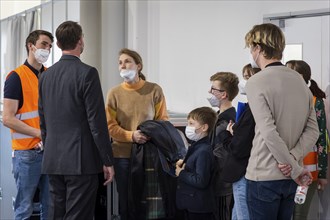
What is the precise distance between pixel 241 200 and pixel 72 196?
0.89m

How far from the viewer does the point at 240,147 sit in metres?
2.56

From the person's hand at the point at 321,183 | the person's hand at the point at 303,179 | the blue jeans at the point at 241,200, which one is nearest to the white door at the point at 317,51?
the person's hand at the point at 321,183

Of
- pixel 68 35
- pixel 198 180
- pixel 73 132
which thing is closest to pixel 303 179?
pixel 198 180

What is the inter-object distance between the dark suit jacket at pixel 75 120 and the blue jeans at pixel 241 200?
697 millimetres

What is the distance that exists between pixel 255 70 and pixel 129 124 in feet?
3.24

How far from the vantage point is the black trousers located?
9.48 feet

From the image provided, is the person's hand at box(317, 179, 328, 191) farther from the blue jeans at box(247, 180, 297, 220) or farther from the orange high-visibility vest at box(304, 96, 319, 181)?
the blue jeans at box(247, 180, 297, 220)

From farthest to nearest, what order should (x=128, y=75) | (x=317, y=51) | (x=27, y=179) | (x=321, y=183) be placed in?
(x=317, y=51)
(x=321, y=183)
(x=128, y=75)
(x=27, y=179)

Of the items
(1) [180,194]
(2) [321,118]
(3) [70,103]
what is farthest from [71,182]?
(2) [321,118]

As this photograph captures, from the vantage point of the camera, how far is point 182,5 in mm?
5578

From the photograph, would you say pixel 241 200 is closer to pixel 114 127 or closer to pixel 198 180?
pixel 198 180

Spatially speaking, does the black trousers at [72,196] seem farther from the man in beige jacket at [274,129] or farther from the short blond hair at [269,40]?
the short blond hair at [269,40]

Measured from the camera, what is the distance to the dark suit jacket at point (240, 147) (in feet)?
8.30

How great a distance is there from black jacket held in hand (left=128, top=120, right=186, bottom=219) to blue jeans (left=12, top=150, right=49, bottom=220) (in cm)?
56
